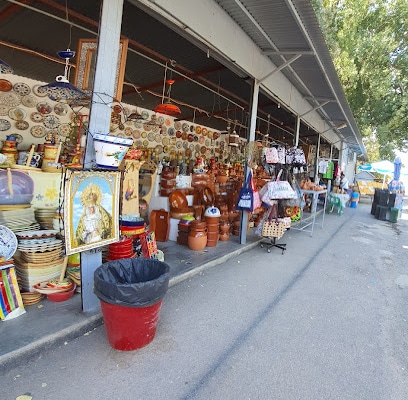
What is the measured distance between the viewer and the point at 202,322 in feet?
9.80

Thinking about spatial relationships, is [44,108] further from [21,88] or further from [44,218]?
[44,218]

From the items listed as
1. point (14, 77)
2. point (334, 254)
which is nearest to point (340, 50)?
point (334, 254)

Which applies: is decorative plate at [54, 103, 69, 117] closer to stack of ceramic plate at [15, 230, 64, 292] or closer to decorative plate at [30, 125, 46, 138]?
decorative plate at [30, 125, 46, 138]

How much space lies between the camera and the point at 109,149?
8.44ft

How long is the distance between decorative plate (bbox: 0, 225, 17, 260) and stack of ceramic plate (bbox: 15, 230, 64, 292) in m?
0.11

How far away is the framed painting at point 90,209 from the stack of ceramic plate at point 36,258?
0.63 m

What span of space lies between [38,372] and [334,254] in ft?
18.2

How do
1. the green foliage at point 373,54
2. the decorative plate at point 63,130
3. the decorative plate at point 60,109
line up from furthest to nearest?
1. the green foliage at point 373,54
2. the decorative plate at point 63,130
3. the decorative plate at point 60,109

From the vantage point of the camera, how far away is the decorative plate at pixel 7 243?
2.75 m

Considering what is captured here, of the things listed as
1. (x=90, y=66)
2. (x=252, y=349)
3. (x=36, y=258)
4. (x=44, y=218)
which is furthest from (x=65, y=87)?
(x=252, y=349)

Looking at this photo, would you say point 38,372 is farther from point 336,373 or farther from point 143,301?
point 336,373

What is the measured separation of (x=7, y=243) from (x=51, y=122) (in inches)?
228

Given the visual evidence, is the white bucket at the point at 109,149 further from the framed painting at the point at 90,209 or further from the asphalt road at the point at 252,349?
the asphalt road at the point at 252,349

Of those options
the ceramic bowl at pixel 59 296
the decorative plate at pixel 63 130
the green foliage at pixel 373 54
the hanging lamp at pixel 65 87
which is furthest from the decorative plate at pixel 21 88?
the green foliage at pixel 373 54
